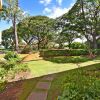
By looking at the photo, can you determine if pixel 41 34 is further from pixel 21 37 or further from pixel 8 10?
pixel 8 10

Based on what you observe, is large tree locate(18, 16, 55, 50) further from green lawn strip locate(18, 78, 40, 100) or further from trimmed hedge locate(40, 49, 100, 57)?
green lawn strip locate(18, 78, 40, 100)

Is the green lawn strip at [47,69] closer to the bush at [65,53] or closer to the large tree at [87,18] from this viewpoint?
the bush at [65,53]

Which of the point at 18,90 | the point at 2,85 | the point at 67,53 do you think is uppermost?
the point at 67,53

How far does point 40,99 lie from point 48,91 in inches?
45.4

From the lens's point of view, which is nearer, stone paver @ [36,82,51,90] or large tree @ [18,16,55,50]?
stone paver @ [36,82,51,90]

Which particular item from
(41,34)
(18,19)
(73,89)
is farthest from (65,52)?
(73,89)

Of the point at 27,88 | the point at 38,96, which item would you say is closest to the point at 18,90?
the point at 27,88

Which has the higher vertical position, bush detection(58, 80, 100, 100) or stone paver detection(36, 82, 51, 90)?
bush detection(58, 80, 100, 100)

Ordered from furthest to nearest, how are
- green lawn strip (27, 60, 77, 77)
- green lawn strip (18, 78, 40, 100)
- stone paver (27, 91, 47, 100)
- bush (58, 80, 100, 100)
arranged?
1. green lawn strip (27, 60, 77, 77)
2. green lawn strip (18, 78, 40, 100)
3. stone paver (27, 91, 47, 100)
4. bush (58, 80, 100, 100)

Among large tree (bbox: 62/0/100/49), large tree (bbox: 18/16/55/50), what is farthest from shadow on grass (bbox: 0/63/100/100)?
large tree (bbox: 18/16/55/50)

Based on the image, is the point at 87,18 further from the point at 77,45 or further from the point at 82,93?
the point at 82,93

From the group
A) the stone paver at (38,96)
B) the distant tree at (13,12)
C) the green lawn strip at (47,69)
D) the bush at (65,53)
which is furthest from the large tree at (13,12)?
the stone paver at (38,96)

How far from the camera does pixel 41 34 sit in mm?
55000

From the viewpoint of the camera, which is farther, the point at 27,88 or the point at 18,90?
the point at 27,88
